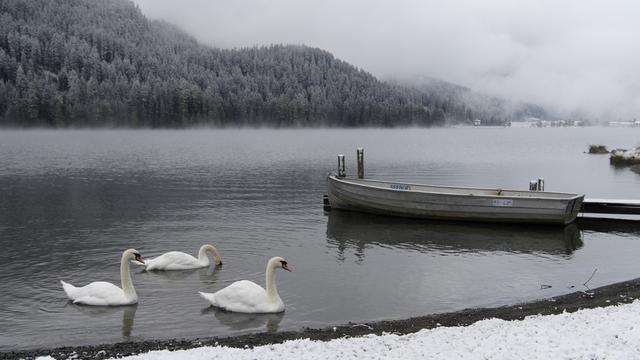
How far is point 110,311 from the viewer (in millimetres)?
14125

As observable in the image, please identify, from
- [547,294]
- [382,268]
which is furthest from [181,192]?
[547,294]

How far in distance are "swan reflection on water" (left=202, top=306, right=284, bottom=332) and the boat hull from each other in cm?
1470

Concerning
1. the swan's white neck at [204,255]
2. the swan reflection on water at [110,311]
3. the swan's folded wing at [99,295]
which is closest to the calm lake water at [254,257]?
the swan reflection on water at [110,311]

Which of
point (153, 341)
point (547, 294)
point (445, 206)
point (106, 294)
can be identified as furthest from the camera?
point (445, 206)

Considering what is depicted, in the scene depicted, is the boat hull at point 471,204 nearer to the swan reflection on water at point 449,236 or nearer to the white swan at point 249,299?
the swan reflection on water at point 449,236

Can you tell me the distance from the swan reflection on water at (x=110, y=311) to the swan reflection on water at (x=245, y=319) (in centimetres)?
175

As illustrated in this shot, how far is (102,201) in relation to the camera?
33688 mm

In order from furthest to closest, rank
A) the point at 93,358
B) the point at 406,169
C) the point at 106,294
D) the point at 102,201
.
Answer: the point at 406,169, the point at 102,201, the point at 106,294, the point at 93,358

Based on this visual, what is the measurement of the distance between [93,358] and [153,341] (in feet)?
4.90

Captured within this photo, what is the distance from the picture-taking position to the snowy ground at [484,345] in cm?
961

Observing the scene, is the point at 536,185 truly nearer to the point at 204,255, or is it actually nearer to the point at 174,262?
the point at 204,255

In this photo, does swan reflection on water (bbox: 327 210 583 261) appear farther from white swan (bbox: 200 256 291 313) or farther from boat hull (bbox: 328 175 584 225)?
white swan (bbox: 200 256 291 313)

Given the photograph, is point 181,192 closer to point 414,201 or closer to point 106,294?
point 414,201

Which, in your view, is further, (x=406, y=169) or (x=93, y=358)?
(x=406, y=169)
